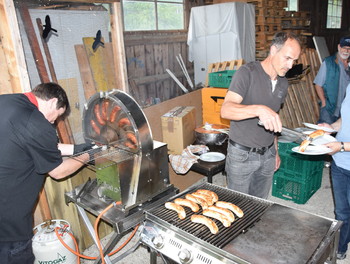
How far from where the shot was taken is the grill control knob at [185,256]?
170 centimetres

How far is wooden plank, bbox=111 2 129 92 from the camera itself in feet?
11.1

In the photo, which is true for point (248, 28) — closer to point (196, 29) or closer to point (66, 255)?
point (196, 29)

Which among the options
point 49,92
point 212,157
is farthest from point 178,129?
point 49,92

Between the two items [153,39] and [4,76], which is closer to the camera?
[4,76]

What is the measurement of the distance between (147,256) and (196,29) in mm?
5838

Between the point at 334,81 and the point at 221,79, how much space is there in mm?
1913

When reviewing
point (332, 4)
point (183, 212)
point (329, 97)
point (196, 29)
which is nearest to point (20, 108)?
point (183, 212)

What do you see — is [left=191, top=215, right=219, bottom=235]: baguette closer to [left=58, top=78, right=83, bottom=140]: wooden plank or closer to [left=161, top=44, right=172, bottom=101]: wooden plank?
[left=58, top=78, right=83, bottom=140]: wooden plank

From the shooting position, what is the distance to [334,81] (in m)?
4.68

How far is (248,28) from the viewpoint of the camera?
7.03 m

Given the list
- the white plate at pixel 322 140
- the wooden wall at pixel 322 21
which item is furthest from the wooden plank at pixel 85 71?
the wooden wall at pixel 322 21

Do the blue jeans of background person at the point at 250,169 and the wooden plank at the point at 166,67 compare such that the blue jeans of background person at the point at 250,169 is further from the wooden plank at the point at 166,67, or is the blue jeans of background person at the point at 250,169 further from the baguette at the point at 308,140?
the wooden plank at the point at 166,67

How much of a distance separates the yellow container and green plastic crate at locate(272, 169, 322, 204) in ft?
3.94

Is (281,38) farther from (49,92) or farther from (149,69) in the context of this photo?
(149,69)
